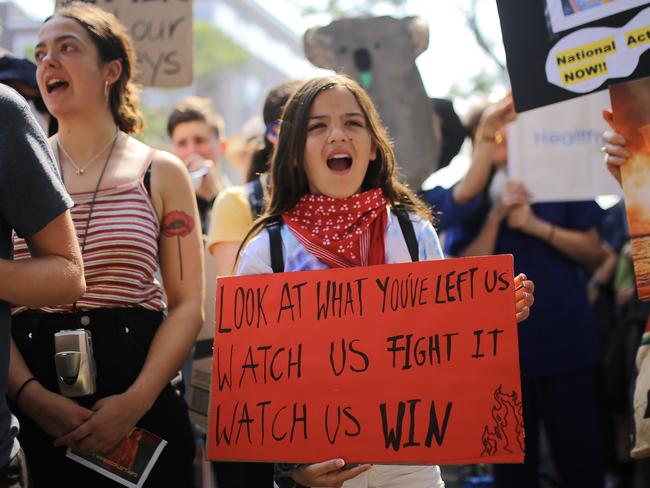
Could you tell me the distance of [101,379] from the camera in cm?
301

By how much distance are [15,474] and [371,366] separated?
970mm

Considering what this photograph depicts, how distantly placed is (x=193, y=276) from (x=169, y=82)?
1.77 metres

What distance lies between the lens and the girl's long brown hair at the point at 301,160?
3.17 m

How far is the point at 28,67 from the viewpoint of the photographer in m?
3.94

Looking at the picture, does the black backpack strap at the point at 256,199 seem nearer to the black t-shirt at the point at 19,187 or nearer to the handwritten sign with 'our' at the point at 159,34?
the handwritten sign with 'our' at the point at 159,34

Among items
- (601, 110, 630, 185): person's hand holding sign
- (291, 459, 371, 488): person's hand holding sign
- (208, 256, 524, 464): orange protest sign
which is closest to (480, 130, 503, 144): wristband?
(601, 110, 630, 185): person's hand holding sign

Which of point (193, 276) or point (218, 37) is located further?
point (218, 37)

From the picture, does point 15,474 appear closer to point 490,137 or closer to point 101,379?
point 101,379

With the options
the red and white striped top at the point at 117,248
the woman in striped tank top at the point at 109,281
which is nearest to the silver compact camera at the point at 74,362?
the woman in striped tank top at the point at 109,281

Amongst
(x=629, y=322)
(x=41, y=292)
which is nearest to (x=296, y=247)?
(x=41, y=292)

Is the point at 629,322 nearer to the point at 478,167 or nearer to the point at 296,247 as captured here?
the point at 478,167

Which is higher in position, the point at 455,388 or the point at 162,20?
the point at 162,20

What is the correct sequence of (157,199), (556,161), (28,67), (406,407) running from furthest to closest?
1. (556,161)
2. (28,67)
3. (157,199)
4. (406,407)

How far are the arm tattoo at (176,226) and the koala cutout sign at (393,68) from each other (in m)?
1.58
